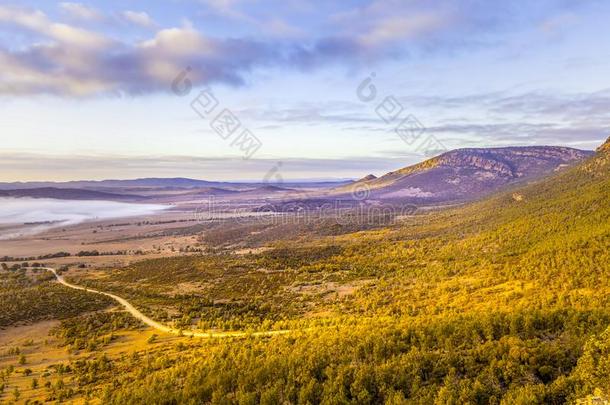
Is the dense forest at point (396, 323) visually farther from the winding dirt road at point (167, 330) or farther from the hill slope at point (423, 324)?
the winding dirt road at point (167, 330)

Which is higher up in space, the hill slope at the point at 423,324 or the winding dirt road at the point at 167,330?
the hill slope at the point at 423,324

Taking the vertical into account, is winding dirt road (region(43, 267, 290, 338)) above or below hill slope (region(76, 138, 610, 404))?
below

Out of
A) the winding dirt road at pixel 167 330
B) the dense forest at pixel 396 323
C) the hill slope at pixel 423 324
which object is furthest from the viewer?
the winding dirt road at pixel 167 330

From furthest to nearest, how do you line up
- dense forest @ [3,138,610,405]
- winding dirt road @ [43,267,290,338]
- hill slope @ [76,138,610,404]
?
winding dirt road @ [43,267,290,338]
dense forest @ [3,138,610,405]
hill slope @ [76,138,610,404]

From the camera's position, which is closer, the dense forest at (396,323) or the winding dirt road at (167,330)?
the dense forest at (396,323)

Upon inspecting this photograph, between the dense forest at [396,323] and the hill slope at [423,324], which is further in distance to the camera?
the dense forest at [396,323]

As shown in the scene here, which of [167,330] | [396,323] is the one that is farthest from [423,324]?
[167,330]

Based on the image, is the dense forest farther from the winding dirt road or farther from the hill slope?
the winding dirt road

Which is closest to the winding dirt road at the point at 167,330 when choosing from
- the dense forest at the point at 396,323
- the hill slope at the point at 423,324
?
the dense forest at the point at 396,323

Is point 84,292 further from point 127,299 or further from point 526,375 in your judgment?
point 526,375

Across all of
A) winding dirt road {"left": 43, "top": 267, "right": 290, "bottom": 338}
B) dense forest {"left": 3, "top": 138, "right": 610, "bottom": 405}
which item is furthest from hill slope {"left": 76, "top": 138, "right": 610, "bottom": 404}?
winding dirt road {"left": 43, "top": 267, "right": 290, "bottom": 338}

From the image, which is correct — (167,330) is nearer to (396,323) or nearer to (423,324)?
(396,323)

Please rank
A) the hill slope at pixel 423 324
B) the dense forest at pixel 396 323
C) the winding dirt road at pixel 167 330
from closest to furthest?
1. the hill slope at pixel 423 324
2. the dense forest at pixel 396 323
3. the winding dirt road at pixel 167 330
